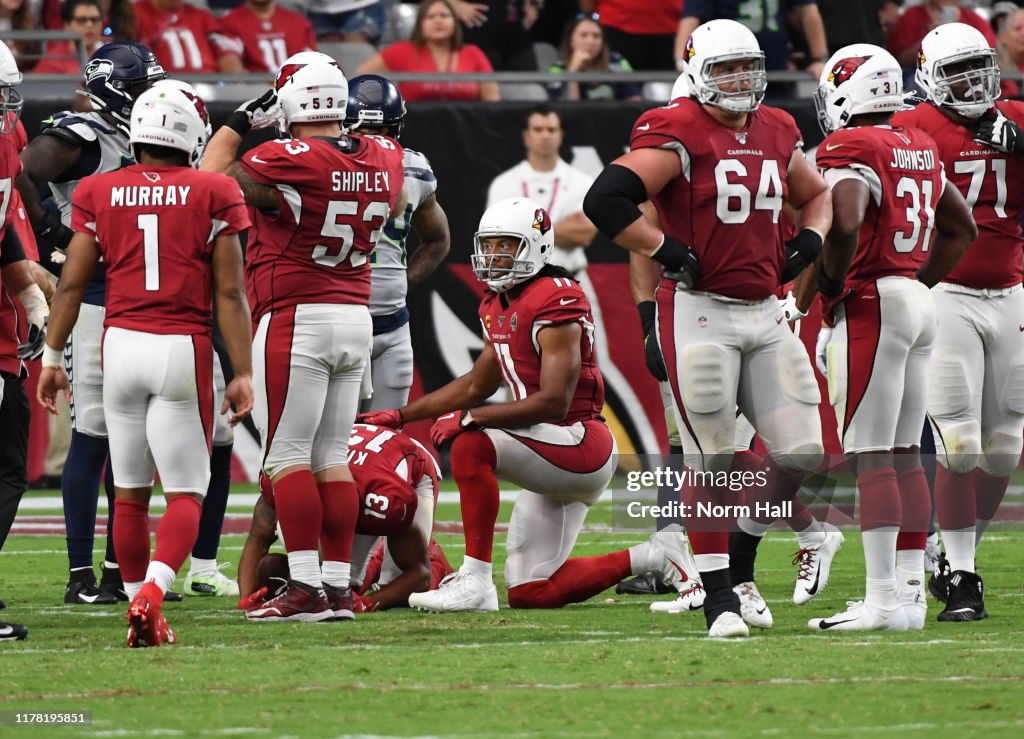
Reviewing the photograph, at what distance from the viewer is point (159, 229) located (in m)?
5.29

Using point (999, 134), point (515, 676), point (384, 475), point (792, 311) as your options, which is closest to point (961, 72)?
point (999, 134)

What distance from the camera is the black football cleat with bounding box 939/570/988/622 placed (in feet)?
19.4

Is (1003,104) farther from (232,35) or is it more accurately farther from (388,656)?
(232,35)

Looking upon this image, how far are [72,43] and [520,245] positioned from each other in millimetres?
5785

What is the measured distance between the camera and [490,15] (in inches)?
480

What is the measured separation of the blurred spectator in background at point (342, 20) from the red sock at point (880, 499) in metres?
7.21

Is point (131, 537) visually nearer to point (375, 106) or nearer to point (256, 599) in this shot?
point (256, 599)

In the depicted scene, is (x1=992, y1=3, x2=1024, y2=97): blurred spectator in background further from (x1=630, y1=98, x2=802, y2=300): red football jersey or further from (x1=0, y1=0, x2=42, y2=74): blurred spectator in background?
(x1=630, y1=98, x2=802, y2=300): red football jersey

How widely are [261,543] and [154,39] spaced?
5711 millimetres

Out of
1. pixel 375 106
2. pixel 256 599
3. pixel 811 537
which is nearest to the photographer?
pixel 256 599

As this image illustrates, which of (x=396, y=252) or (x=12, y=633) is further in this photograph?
(x=396, y=252)

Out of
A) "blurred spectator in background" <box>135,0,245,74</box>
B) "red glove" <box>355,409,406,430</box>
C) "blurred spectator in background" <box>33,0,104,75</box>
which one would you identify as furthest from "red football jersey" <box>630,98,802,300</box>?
"blurred spectator in background" <box>135,0,245,74</box>

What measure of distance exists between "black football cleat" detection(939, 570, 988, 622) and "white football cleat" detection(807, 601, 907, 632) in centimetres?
40

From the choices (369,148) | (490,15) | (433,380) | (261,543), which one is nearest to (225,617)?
(261,543)
